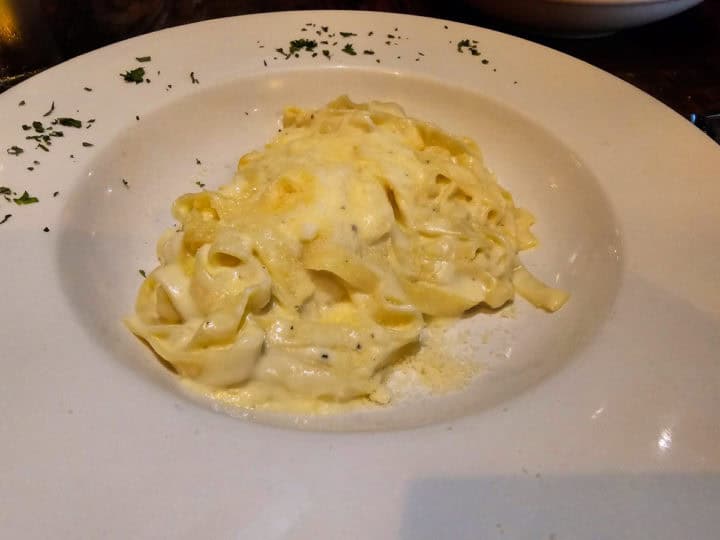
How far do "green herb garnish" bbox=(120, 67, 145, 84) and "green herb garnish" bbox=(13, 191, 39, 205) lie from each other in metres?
0.97

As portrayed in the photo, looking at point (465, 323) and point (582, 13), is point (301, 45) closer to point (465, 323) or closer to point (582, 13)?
point (582, 13)

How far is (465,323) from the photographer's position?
2562 mm

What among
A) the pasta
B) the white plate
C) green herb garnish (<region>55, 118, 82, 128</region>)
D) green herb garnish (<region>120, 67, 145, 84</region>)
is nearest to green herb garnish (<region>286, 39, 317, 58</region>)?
the white plate

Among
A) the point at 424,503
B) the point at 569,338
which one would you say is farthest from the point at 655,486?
the point at 569,338

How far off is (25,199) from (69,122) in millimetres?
594

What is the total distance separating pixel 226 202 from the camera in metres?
2.64

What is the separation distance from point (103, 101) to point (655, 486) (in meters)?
2.82

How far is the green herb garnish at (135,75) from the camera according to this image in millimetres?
3061

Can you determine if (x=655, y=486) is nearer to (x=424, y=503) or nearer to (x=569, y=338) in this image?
(x=424, y=503)

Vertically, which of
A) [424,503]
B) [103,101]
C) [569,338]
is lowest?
[569,338]

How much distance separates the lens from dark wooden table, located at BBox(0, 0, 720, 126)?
146 inches

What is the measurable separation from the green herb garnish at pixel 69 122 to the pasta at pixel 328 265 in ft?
1.91

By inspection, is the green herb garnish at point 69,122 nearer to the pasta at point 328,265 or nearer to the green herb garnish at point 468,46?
the pasta at point 328,265

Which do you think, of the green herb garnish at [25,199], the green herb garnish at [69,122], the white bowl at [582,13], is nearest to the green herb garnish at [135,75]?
the green herb garnish at [69,122]
